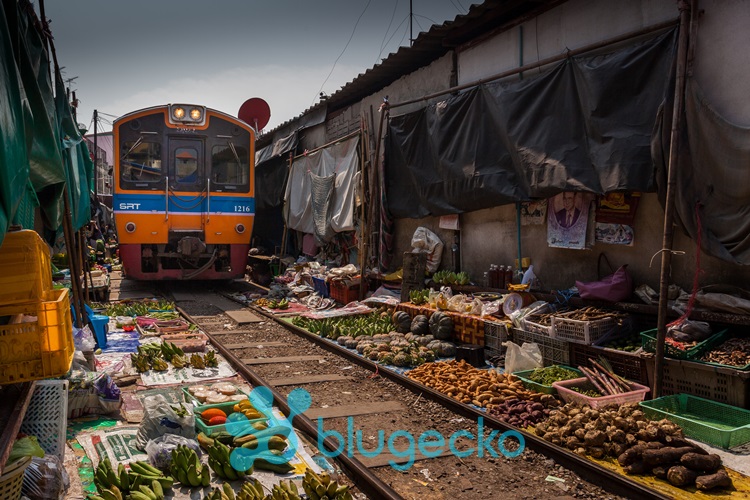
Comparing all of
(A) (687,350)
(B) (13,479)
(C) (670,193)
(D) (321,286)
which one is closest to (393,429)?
(A) (687,350)

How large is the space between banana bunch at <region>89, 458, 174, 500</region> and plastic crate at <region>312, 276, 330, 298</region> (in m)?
8.96

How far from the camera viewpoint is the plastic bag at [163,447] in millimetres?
4042

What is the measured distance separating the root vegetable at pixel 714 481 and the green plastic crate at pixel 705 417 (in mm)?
657

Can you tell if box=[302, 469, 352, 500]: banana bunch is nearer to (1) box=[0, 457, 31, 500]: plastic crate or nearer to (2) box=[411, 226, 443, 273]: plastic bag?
(1) box=[0, 457, 31, 500]: plastic crate

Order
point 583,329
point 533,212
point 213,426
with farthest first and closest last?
point 533,212
point 583,329
point 213,426

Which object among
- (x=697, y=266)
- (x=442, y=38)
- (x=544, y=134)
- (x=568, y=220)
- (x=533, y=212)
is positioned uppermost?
(x=442, y=38)

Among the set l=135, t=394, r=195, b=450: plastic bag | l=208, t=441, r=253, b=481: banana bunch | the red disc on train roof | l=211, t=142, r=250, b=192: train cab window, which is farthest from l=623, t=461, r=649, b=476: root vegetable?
the red disc on train roof

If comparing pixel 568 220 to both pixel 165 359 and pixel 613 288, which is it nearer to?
pixel 613 288

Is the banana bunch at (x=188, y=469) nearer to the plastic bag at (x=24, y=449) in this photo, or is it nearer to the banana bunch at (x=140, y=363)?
the plastic bag at (x=24, y=449)

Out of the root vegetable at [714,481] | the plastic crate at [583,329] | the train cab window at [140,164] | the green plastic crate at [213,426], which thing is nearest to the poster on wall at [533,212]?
the plastic crate at [583,329]

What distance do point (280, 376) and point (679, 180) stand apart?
4.85 m

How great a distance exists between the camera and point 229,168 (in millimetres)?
13617

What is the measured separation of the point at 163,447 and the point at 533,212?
5.92m

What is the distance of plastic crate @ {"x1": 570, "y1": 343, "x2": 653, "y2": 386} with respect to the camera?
5.67 m
